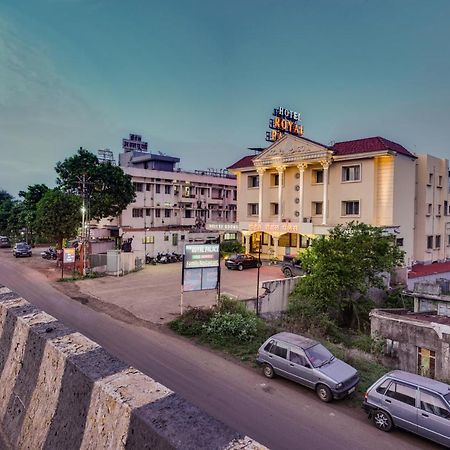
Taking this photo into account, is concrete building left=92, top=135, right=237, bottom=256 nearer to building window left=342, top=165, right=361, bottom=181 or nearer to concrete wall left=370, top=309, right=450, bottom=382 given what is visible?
building window left=342, top=165, right=361, bottom=181

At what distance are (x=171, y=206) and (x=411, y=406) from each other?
4763 centimetres

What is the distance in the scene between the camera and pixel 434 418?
9.32 meters

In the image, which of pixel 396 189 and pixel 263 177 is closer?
pixel 396 189

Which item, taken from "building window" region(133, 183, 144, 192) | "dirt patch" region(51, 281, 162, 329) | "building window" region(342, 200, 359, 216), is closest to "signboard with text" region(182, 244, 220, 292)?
"dirt patch" region(51, 281, 162, 329)

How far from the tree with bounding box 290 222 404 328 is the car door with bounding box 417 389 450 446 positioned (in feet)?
37.6

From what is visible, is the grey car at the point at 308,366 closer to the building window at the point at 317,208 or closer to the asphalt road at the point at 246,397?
the asphalt road at the point at 246,397

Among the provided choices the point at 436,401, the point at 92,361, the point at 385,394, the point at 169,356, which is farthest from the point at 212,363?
the point at 92,361

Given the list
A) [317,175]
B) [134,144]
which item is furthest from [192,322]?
[134,144]

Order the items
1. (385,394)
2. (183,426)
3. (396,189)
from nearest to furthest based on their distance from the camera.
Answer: (183,426) < (385,394) < (396,189)

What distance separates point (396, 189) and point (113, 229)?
36.7 metres

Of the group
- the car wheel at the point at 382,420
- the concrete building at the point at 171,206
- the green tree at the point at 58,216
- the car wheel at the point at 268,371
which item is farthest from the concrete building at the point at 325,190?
the car wheel at the point at 382,420

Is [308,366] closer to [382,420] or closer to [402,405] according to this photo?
[382,420]

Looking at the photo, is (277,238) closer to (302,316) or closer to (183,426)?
(302,316)

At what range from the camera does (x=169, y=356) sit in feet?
46.7
